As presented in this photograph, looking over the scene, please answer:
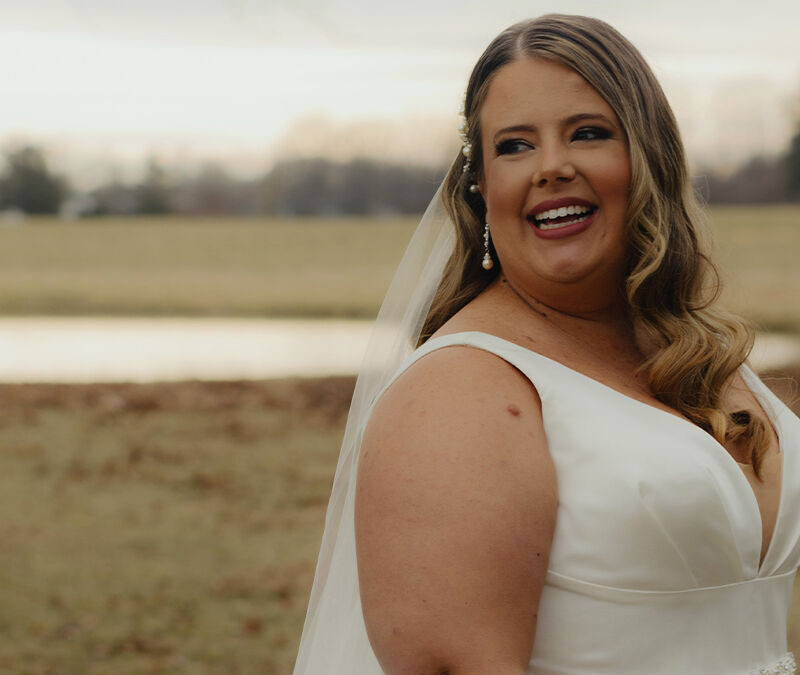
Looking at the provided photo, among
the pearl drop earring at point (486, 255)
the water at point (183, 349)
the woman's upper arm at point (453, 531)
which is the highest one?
the water at point (183, 349)

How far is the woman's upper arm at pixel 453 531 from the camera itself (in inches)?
66.9

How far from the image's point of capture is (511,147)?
83.8 inches

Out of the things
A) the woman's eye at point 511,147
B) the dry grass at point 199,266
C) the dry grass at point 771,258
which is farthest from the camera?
the dry grass at point 199,266

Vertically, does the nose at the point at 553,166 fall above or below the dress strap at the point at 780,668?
above

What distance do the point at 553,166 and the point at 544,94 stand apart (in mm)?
162

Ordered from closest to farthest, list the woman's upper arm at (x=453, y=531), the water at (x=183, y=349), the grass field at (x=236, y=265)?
the woman's upper arm at (x=453, y=531) < the water at (x=183, y=349) < the grass field at (x=236, y=265)

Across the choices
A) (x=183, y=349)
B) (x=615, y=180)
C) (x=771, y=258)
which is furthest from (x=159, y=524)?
(x=771, y=258)

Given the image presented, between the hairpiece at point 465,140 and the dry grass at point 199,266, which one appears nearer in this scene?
the hairpiece at point 465,140

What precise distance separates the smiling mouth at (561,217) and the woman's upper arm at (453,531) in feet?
1.48

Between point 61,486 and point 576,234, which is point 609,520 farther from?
point 61,486

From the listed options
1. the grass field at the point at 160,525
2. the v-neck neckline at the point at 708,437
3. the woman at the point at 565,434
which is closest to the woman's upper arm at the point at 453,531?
the woman at the point at 565,434

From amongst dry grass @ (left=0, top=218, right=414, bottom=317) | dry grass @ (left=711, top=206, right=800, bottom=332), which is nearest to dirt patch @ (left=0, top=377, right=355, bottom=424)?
dry grass @ (left=711, top=206, right=800, bottom=332)

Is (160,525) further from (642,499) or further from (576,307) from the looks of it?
(642,499)

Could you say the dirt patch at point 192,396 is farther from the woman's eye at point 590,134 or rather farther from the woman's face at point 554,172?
the woman's eye at point 590,134
